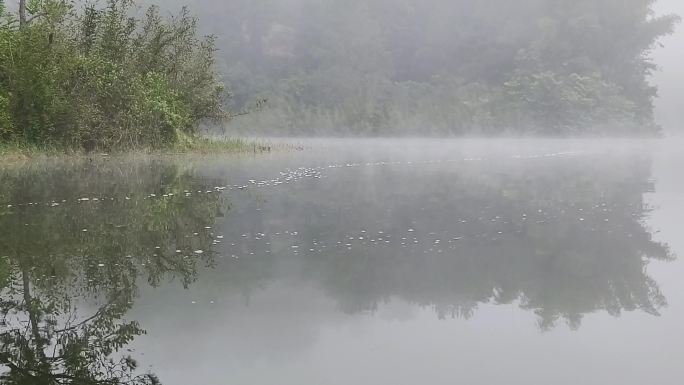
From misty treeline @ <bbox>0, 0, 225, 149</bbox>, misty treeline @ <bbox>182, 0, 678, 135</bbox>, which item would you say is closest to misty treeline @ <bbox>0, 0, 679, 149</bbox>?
misty treeline @ <bbox>182, 0, 678, 135</bbox>

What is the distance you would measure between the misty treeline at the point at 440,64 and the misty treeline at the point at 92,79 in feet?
103

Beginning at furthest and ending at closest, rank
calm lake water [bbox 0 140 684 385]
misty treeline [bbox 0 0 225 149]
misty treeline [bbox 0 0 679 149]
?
1. misty treeline [bbox 0 0 679 149]
2. misty treeline [bbox 0 0 225 149]
3. calm lake water [bbox 0 140 684 385]

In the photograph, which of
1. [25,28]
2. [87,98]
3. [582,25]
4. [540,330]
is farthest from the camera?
[582,25]

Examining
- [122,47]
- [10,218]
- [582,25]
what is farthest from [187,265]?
[582,25]

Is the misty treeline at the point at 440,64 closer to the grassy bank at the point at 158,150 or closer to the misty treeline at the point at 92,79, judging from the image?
the grassy bank at the point at 158,150

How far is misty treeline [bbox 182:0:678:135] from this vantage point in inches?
2287

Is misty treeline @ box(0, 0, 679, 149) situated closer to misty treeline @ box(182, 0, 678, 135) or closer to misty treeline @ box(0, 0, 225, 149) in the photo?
misty treeline @ box(182, 0, 678, 135)

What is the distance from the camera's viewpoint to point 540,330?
16.7 feet

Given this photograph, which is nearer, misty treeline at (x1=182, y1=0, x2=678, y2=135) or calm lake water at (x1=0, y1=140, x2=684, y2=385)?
calm lake water at (x1=0, y1=140, x2=684, y2=385)

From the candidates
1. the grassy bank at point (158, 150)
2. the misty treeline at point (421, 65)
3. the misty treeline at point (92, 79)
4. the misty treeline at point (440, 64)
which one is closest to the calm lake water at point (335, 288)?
the grassy bank at point (158, 150)

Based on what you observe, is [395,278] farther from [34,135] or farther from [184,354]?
[34,135]

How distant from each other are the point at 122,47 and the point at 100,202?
13025 millimetres

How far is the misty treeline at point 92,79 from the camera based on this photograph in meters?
17.8

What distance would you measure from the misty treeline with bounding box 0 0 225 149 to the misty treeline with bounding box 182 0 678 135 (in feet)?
103
